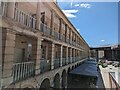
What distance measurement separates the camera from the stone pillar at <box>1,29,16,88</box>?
524 centimetres

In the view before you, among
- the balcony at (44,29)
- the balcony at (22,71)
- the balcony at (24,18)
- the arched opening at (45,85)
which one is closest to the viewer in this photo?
the balcony at (22,71)

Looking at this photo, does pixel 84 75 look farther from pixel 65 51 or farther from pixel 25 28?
pixel 25 28

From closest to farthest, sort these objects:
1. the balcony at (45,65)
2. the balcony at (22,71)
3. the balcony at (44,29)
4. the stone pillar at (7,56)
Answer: the stone pillar at (7,56), the balcony at (22,71), the balcony at (45,65), the balcony at (44,29)

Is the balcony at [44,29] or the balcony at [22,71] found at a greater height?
the balcony at [44,29]

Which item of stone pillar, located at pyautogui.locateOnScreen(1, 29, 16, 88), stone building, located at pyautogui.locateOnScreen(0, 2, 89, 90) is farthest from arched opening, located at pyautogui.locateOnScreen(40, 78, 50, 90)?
stone pillar, located at pyautogui.locateOnScreen(1, 29, 16, 88)

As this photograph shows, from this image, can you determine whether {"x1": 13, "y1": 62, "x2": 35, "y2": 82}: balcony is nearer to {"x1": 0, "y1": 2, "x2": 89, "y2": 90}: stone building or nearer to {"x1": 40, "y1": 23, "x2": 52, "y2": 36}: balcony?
{"x1": 0, "y1": 2, "x2": 89, "y2": 90}: stone building

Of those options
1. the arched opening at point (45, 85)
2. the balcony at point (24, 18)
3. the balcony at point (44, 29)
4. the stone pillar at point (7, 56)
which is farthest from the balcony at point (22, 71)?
the balcony at point (44, 29)

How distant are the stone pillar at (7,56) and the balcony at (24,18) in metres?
1.11

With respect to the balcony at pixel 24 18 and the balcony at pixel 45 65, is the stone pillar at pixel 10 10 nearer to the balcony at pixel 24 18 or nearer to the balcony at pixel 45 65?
the balcony at pixel 24 18

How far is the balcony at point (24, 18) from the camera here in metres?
6.39

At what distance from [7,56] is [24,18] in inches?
113

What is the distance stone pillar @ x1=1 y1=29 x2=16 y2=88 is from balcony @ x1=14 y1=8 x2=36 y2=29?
43.6 inches

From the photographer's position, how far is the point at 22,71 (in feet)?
22.1

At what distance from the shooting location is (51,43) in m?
10.9
